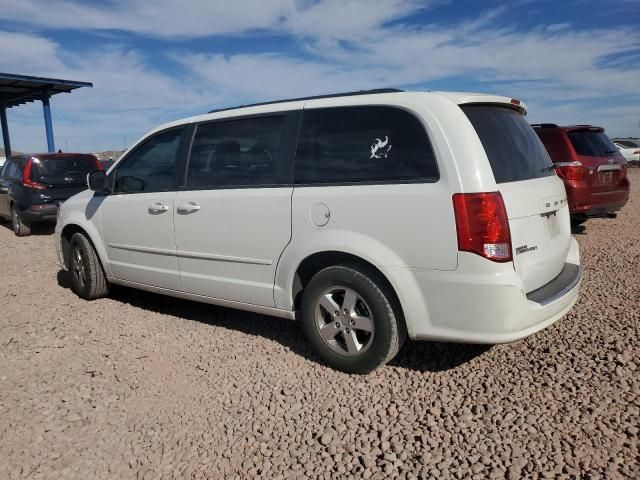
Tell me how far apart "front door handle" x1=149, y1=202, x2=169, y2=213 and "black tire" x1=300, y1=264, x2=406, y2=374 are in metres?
1.58

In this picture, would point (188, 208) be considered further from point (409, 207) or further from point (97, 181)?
point (409, 207)

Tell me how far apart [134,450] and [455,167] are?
2.37m

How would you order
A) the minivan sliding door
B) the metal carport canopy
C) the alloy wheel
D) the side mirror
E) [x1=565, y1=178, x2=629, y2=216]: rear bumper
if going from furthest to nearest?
the metal carport canopy, [x1=565, y1=178, x2=629, y2=216]: rear bumper, the side mirror, the minivan sliding door, the alloy wheel

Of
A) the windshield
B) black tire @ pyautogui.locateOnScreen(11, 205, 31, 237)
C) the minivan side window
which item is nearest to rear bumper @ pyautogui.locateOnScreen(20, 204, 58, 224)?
black tire @ pyautogui.locateOnScreen(11, 205, 31, 237)

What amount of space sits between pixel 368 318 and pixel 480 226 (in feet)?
3.10

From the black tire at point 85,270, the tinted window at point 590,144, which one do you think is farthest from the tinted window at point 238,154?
the tinted window at point 590,144

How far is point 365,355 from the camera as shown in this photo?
11.0 ft

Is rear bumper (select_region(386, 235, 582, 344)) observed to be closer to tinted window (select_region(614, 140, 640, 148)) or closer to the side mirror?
the side mirror

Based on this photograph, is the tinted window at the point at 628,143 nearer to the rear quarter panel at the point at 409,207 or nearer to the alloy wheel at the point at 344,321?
the rear quarter panel at the point at 409,207

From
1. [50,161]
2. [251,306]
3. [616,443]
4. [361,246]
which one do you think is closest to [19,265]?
[50,161]

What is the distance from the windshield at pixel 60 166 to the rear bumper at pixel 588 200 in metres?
9.03

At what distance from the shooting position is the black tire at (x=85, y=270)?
5336mm

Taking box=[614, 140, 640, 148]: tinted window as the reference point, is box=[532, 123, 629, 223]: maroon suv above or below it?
below

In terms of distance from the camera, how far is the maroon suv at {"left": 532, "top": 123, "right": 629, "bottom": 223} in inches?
285
